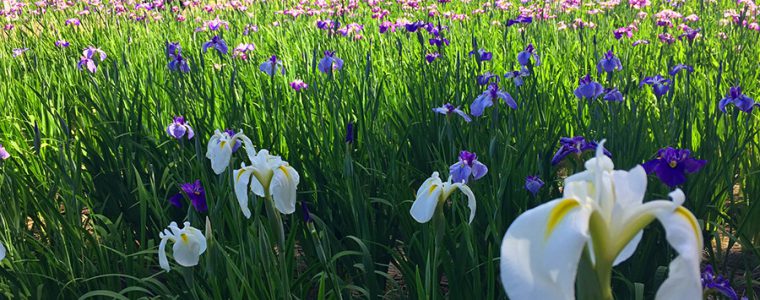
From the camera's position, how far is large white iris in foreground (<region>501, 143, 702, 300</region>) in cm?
59

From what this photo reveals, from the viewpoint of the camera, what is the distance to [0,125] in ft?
11.1

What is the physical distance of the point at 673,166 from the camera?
1582 mm

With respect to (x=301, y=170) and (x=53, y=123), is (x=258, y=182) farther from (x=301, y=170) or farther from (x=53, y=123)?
(x=53, y=123)

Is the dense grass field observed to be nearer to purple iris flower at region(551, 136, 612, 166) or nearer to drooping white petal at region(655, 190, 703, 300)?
purple iris flower at region(551, 136, 612, 166)

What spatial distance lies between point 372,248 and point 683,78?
2298 mm

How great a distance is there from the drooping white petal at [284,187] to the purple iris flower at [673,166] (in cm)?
82

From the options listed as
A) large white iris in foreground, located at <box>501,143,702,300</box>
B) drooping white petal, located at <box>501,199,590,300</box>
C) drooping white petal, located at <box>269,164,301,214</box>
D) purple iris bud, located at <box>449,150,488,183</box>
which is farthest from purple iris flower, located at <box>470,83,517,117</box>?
drooping white petal, located at <box>501,199,590,300</box>

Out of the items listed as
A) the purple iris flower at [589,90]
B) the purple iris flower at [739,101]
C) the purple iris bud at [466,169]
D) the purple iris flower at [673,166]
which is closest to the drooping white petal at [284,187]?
the purple iris bud at [466,169]

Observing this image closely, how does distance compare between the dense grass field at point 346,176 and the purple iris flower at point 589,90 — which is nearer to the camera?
the dense grass field at point 346,176

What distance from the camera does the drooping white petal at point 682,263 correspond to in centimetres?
60

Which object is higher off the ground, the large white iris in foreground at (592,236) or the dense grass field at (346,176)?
the large white iris in foreground at (592,236)

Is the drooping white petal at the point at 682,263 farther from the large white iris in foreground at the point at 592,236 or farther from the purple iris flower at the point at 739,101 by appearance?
the purple iris flower at the point at 739,101

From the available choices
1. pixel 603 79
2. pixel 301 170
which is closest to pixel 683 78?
pixel 603 79

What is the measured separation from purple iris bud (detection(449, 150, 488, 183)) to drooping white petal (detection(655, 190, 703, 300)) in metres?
1.09
